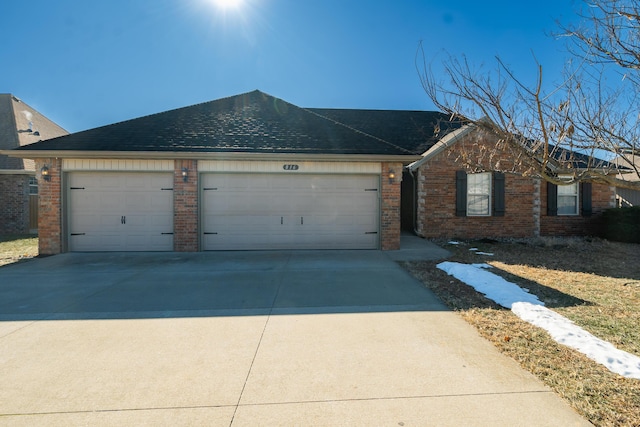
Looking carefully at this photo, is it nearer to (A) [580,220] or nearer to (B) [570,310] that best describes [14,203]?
(B) [570,310]

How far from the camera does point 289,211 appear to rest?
29.3ft

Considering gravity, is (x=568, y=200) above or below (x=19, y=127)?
below

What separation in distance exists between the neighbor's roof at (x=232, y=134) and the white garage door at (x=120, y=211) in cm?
90

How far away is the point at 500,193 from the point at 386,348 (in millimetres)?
10146

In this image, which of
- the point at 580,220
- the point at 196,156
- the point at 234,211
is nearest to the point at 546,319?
the point at 234,211

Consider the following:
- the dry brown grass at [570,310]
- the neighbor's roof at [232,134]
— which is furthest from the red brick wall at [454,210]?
the dry brown grass at [570,310]

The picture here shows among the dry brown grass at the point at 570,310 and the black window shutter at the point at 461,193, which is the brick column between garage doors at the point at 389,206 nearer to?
the dry brown grass at the point at 570,310

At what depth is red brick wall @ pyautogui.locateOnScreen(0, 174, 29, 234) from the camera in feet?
45.3

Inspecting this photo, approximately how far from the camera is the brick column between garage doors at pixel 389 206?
8.89 metres

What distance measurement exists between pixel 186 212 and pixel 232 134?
2.73 m

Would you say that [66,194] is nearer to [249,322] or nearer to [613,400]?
[249,322]

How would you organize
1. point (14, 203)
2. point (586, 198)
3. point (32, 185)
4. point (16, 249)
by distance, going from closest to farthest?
point (16, 249) → point (586, 198) → point (14, 203) → point (32, 185)

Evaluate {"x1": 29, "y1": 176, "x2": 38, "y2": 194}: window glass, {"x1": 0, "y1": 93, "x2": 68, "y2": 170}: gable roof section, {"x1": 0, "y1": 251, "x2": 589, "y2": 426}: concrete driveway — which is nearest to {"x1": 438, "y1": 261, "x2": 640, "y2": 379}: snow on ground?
{"x1": 0, "y1": 251, "x2": 589, "y2": 426}: concrete driveway

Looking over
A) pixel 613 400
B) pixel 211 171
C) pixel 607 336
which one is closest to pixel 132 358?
pixel 613 400
